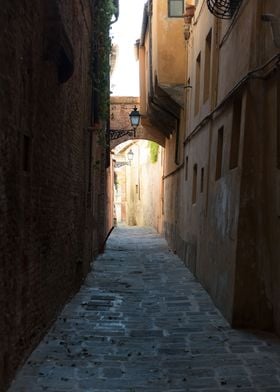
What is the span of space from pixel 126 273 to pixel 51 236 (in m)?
5.58

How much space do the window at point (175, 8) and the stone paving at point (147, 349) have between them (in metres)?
8.52

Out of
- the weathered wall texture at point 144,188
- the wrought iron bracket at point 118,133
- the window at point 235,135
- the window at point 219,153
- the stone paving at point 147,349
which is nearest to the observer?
the stone paving at point 147,349

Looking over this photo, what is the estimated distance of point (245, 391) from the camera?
Answer: 14.9 ft

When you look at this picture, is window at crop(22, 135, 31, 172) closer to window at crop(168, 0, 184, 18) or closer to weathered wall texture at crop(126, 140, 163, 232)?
window at crop(168, 0, 184, 18)

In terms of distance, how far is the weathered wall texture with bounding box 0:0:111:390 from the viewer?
14.1ft

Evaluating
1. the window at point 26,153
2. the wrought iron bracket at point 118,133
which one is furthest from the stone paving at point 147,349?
the wrought iron bracket at point 118,133

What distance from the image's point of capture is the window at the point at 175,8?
48.6 feet

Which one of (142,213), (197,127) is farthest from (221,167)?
(142,213)

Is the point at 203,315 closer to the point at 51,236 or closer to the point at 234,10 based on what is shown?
the point at 51,236

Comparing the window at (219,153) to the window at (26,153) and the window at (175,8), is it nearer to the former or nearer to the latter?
the window at (26,153)

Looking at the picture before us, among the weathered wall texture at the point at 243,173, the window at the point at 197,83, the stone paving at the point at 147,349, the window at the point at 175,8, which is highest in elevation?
the window at the point at 175,8

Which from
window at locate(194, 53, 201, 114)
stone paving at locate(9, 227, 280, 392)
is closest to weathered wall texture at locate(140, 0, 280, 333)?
stone paving at locate(9, 227, 280, 392)

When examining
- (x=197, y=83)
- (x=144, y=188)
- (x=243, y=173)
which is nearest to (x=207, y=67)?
(x=197, y=83)

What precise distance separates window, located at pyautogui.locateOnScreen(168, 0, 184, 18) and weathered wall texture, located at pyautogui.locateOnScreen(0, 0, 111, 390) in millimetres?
6806
